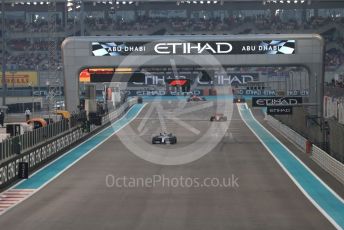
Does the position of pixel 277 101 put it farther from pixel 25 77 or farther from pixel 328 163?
pixel 25 77

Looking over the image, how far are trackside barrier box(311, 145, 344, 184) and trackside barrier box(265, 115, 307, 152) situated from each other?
17.6 feet

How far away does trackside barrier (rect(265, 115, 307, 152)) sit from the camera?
154ft

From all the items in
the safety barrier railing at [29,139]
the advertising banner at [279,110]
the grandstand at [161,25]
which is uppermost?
the grandstand at [161,25]

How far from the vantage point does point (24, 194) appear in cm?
2839

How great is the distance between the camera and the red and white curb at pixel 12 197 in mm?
25562

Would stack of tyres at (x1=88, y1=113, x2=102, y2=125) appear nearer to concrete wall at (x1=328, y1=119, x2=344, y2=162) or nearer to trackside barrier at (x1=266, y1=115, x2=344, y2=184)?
trackside barrier at (x1=266, y1=115, x2=344, y2=184)

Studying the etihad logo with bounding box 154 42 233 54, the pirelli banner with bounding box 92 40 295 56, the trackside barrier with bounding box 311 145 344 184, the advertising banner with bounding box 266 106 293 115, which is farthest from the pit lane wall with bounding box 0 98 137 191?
the trackside barrier with bounding box 311 145 344 184

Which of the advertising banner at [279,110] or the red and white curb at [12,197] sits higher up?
the advertising banner at [279,110]

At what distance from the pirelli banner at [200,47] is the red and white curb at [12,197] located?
18355 mm

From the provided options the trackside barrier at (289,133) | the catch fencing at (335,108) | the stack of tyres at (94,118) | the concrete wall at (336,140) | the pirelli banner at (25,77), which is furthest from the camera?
the pirelli banner at (25,77)

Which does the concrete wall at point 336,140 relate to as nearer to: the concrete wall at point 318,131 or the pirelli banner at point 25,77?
the concrete wall at point 318,131

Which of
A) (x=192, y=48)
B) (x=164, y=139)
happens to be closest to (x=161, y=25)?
(x=164, y=139)

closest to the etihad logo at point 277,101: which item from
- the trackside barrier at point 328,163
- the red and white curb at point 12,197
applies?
the trackside barrier at point 328,163

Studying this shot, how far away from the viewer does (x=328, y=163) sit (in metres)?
35.8
